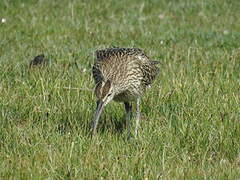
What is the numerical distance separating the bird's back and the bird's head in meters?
0.15

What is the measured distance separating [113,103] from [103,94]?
1.37 m

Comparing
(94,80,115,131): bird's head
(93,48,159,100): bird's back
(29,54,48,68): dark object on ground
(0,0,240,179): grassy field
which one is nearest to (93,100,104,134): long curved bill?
(94,80,115,131): bird's head

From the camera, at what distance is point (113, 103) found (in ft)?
26.3

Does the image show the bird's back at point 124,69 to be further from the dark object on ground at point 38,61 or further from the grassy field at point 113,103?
the dark object on ground at point 38,61

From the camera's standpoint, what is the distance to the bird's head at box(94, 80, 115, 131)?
6630mm

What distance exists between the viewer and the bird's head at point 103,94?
6630 mm

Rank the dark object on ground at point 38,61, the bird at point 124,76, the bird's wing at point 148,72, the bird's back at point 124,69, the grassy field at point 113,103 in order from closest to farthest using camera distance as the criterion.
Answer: the grassy field at point 113,103 → the bird at point 124,76 → the bird's back at point 124,69 → the bird's wing at point 148,72 → the dark object on ground at point 38,61

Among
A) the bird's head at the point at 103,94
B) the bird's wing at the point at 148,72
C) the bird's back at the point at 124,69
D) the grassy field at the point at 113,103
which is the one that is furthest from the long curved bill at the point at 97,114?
the bird's wing at the point at 148,72

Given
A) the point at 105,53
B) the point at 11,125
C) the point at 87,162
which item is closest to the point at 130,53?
the point at 105,53

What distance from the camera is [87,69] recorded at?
30.9 ft

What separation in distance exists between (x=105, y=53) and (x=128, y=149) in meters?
1.46

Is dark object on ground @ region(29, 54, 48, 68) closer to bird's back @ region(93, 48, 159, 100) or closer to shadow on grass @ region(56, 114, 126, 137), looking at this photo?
bird's back @ region(93, 48, 159, 100)

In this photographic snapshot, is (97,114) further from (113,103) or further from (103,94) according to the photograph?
(113,103)

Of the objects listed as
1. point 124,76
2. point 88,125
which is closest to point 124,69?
point 124,76
